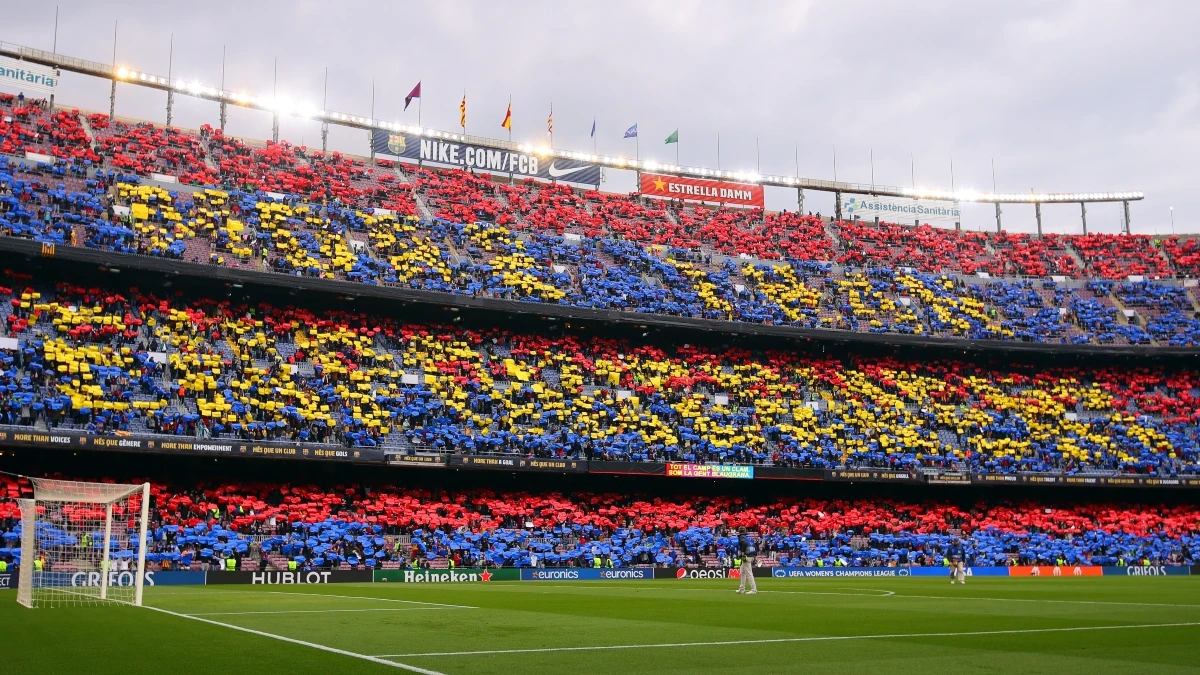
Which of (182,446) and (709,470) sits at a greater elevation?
(182,446)

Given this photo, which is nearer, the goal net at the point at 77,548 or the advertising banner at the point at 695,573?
the goal net at the point at 77,548

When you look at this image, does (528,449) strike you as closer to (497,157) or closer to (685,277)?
(685,277)

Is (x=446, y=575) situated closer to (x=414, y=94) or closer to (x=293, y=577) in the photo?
(x=293, y=577)

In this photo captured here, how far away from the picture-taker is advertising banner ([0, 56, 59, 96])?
191 ft

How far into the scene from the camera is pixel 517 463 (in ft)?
162

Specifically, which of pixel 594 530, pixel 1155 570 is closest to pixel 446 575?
pixel 594 530

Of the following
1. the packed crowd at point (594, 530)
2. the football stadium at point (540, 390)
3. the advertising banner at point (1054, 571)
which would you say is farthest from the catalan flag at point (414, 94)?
the advertising banner at point (1054, 571)

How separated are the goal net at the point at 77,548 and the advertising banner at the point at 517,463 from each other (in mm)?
14107

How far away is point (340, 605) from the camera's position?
910 inches

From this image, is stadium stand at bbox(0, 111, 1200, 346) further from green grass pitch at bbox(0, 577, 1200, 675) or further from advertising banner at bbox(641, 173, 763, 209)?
green grass pitch at bbox(0, 577, 1200, 675)

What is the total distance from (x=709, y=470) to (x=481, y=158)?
30929 mm

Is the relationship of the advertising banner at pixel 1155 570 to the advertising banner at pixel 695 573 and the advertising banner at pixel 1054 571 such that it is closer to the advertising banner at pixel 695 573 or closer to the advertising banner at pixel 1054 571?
the advertising banner at pixel 1054 571

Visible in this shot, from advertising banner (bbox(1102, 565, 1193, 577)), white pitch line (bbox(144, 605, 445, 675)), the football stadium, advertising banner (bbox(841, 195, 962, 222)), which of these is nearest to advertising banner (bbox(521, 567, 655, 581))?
the football stadium

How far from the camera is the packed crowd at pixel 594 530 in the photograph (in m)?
A: 41.3
